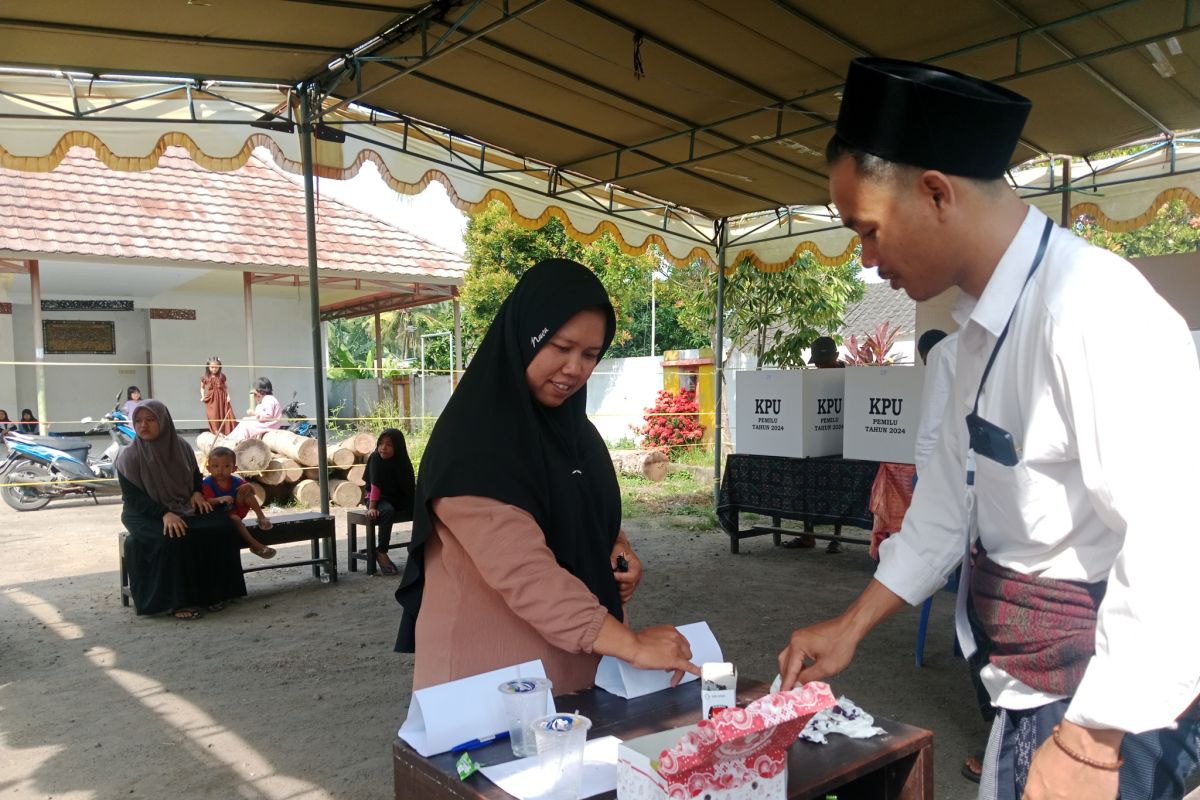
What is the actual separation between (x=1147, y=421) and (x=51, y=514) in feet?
37.0

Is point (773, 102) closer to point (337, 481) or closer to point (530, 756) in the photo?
point (530, 756)

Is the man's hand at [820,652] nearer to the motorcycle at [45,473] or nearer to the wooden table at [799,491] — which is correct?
the wooden table at [799,491]

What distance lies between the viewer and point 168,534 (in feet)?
18.7

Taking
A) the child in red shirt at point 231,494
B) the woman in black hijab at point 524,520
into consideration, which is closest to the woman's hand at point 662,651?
the woman in black hijab at point 524,520

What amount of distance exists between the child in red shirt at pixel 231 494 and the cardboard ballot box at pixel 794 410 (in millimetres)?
3914

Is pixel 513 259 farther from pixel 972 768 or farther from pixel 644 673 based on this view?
pixel 644 673

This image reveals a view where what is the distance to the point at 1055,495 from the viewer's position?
1.08 metres

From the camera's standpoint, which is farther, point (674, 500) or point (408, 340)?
point (408, 340)

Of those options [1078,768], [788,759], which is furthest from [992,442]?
[788,759]

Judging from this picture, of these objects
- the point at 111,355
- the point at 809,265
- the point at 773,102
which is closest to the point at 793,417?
the point at 773,102

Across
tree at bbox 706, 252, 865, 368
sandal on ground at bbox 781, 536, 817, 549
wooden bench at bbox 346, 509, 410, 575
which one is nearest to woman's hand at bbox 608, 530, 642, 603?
wooden bench at bbox 346, 509, 410, 575

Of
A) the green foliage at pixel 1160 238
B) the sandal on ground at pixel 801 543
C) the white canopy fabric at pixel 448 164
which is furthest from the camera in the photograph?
the green foliage at pixel 1160 238

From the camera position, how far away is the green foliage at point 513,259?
1867 centimetres

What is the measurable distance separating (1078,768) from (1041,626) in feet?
0.63
